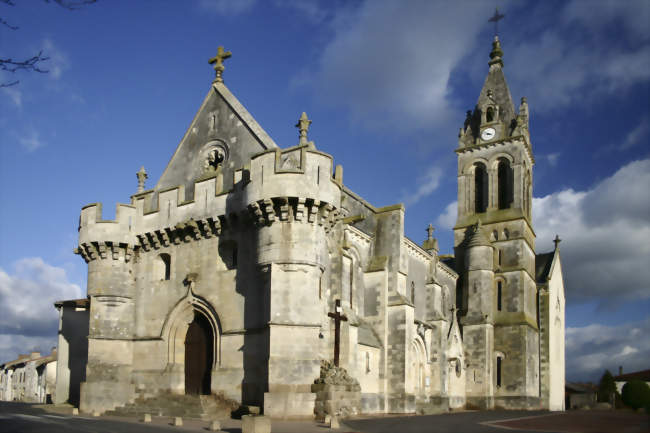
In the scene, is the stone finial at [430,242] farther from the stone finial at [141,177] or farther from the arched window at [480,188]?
the stone finial at [141,177]

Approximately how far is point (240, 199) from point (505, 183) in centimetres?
3226

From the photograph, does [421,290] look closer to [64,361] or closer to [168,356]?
[168,356]

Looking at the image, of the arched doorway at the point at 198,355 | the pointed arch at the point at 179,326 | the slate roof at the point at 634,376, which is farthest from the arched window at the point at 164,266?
the slate roof at the point at 634,376

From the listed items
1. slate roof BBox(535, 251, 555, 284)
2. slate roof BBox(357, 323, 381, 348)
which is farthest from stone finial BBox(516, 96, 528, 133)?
slate roof BBox(357, 323, 381, 348)

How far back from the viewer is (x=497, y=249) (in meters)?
47.8

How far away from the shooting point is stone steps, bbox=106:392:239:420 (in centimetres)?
2273

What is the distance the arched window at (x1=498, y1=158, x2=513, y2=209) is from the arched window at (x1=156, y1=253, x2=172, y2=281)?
102ft

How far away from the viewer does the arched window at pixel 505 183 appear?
164 feet

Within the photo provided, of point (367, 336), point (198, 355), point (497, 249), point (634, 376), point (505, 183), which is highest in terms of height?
point (505, 183)

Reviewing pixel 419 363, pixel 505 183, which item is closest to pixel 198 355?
pixel 419 363

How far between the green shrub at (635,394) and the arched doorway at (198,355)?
35.7 meters

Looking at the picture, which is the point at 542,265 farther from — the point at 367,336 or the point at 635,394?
the point at 367,336

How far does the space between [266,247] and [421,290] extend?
18.2m

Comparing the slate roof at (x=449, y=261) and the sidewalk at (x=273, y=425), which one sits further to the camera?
the slate roof at (x=449, y=261)
